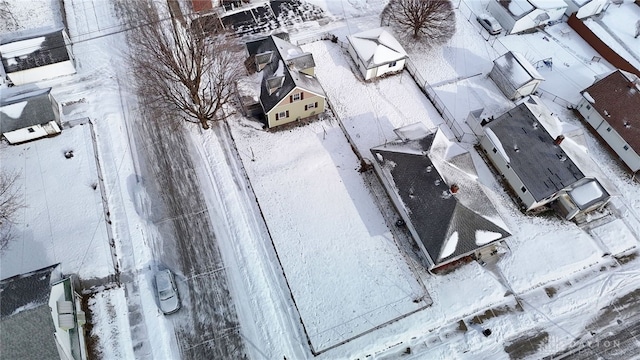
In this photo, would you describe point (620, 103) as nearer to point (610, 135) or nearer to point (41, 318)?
point (610, 135)

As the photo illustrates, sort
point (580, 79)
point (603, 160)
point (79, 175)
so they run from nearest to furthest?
1. point (79, 175)
2. point (603, 160)
3. point (580, 79)

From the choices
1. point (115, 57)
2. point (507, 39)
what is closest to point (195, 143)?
point (115, 57)

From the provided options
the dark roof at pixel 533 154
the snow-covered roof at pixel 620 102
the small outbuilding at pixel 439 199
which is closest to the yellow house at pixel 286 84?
the small outbuilding at pixel 439 199

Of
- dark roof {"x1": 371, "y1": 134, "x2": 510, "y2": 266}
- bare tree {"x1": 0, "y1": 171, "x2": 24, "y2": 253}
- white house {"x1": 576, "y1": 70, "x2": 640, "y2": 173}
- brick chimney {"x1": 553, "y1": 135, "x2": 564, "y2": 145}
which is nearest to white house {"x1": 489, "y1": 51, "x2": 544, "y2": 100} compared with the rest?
white house {"x1": 576, "y1": 70, "x2": 640, "y2": 173}

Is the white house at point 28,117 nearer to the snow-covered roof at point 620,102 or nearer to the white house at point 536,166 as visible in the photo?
the white house at point 536,166

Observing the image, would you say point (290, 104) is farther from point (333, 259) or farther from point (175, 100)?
point (333, 259)

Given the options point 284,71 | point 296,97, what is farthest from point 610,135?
point 284,71
